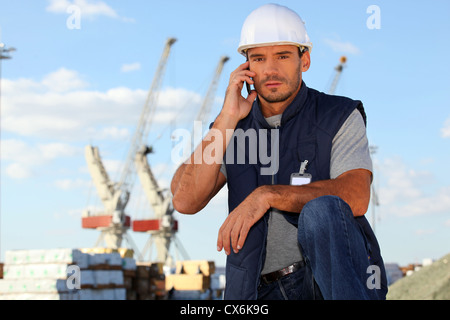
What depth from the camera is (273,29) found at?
2.88 metres

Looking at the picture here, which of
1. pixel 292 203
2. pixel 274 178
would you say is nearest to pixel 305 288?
pixel 292 203

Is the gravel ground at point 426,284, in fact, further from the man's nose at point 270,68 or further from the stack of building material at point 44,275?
the man's nose at point 270,68

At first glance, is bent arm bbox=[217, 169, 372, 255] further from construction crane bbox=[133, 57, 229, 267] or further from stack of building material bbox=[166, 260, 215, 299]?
construction crane bbox=[133, 57, 229, 267]

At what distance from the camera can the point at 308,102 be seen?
2945mm

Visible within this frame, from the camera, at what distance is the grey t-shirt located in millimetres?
2623

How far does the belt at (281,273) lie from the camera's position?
2617 millimetres

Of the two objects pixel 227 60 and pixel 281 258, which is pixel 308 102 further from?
pixel 227 60

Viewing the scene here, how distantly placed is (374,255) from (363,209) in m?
0.21

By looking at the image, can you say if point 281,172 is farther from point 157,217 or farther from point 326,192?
point 157,217

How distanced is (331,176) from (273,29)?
0.79 meters

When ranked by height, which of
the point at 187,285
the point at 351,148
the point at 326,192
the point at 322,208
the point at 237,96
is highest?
the point at 187,285

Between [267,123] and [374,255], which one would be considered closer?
[374,255]

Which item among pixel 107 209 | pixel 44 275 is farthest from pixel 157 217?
pixel 44 275

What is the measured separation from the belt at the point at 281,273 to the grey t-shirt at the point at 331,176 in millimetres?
20
